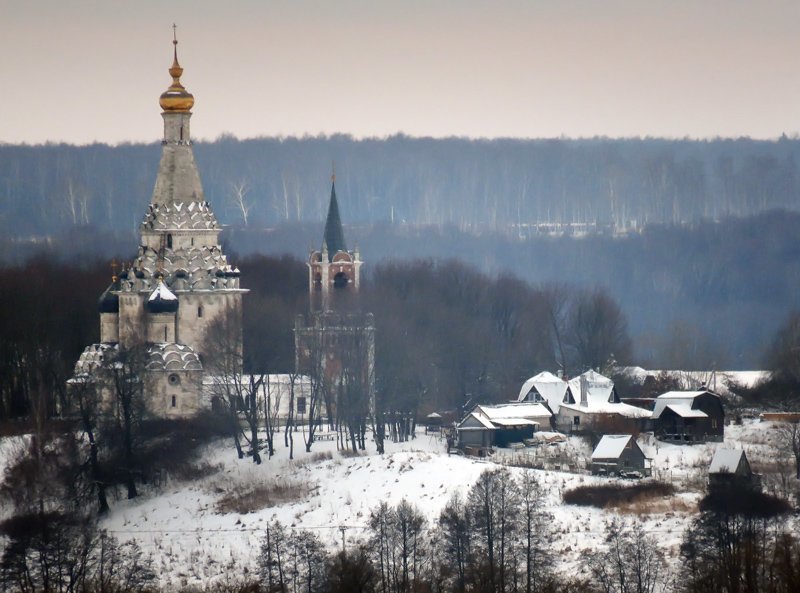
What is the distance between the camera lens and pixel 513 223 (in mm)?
137750

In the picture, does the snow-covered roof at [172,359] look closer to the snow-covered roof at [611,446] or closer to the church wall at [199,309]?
the church wall at [199,309]

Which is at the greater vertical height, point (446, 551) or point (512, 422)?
point (512, 422)

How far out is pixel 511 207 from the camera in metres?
141

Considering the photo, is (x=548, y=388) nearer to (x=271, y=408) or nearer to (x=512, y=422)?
(x=512, y=422)

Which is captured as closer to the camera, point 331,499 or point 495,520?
point 495,520

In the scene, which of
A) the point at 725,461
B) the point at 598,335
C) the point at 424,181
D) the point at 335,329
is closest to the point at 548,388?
the point at 335,329

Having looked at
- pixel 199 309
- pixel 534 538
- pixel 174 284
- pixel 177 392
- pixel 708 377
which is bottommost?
pixel 534 538

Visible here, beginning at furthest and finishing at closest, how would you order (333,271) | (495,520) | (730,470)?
1. (333,271)
2. (730,470)
3. (495,520)

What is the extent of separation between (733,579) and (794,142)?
109 metres

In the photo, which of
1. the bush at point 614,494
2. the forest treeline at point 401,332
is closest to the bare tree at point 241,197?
the forest treeline at point 401,332

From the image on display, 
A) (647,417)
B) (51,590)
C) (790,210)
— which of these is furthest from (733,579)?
(790,210)

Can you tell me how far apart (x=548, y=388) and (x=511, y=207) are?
241 ft

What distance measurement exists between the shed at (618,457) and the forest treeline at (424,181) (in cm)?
6744

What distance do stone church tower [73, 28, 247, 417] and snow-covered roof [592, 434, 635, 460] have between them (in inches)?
480
